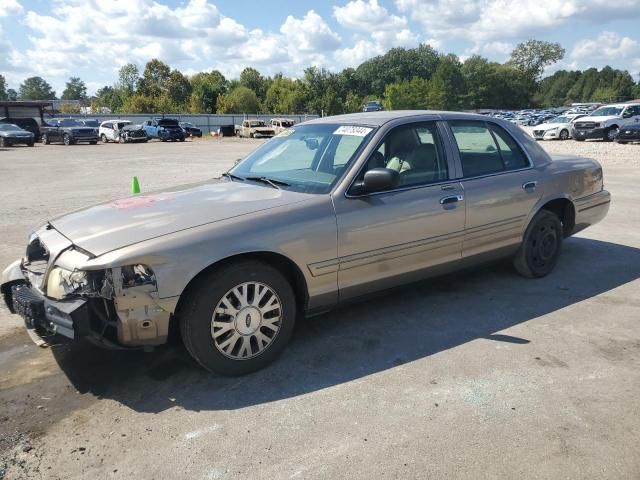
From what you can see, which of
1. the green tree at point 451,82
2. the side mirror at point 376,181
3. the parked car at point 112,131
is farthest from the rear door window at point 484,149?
the green tree at point 451,82

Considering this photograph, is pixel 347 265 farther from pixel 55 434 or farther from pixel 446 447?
pixel 55 434

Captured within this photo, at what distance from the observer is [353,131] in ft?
14.4

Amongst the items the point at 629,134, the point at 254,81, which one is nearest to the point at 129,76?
the point at 254,81

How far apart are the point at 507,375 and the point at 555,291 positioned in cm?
188

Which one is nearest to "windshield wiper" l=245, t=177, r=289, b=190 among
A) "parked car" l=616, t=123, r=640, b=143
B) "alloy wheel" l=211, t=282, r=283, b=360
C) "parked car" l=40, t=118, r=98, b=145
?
"alloy wheel" l=211, t=282, r=283, b=360

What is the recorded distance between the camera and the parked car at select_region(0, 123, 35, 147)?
33281 millimetres

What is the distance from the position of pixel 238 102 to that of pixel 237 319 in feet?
261

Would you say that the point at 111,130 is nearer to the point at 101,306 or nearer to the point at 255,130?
the point at 255,130

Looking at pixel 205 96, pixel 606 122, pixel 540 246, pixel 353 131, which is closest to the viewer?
pixel 353 131

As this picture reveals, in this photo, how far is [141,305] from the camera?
3.20 meters

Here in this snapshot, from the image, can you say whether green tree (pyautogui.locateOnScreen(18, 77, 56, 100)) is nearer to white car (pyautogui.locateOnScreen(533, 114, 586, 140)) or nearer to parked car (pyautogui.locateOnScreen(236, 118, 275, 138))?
parked car (pyautogui.locateOnScreen(236, 118, 275, 138))

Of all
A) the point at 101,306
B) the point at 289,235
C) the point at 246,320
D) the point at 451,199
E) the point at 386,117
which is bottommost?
the point at 246,320

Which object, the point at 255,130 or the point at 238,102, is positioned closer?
the point at 255,130

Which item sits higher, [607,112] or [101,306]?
[607,112]
